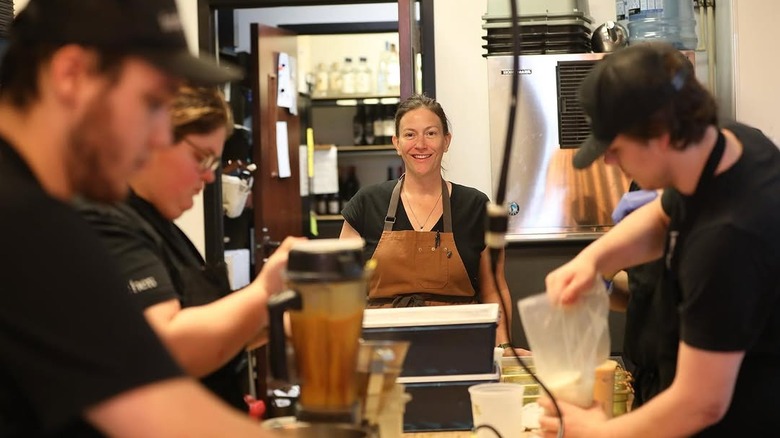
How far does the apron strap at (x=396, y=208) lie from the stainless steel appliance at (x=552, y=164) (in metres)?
0.82

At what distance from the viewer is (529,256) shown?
4.16 m

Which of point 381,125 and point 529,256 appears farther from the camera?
point 381,125

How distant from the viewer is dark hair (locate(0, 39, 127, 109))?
1002mm

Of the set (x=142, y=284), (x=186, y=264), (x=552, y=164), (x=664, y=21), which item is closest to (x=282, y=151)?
(x=552, y=164)

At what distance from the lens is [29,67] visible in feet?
3.42

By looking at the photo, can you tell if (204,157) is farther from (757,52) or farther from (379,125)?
(379,125)

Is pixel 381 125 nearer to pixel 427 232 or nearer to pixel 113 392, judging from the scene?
pixel 427 232

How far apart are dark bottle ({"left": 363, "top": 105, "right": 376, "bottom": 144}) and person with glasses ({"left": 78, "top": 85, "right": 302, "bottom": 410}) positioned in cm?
523

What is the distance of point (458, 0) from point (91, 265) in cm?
389

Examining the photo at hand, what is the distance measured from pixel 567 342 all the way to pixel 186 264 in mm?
797

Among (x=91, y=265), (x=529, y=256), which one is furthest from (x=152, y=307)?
(x=529, y=256)

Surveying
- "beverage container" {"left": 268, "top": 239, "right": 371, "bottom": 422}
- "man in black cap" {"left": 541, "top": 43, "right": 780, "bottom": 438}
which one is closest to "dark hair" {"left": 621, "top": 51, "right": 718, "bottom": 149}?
"man in black cap" {"left": 541, "top": 43, "right": 780, "bottom": 438}

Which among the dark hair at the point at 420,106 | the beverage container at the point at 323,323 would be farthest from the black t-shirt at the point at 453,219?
the beverage container at the point at 323,323

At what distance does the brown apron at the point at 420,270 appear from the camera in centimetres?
331
